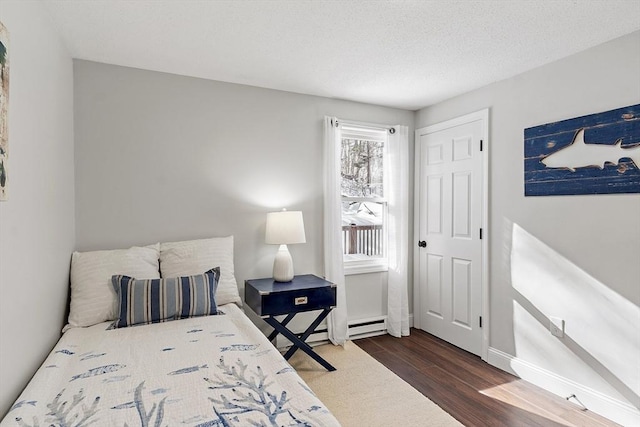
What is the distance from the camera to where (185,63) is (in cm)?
274

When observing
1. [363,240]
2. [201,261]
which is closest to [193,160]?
[201,261]

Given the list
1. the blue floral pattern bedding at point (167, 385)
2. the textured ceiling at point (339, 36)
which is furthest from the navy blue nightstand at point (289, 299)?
the textured ceiling at point (339, 36)

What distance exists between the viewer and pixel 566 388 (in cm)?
255

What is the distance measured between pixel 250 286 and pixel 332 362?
978 millimetres

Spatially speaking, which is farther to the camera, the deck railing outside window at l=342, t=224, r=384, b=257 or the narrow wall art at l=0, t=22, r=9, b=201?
the deck railing outside window at l=342, t=224, r=384, b=257

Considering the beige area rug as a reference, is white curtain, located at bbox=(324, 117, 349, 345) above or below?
above

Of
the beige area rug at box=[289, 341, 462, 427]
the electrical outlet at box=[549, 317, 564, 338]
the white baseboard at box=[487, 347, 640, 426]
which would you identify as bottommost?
the beige area rug at box=[289, 341, 462, 427]

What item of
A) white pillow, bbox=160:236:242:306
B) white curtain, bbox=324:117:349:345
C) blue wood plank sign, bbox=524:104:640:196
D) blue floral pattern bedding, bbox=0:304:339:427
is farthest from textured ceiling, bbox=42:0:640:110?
blue floral pattern bedding, bbox=0:304:339:427

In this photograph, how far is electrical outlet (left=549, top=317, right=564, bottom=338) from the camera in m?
2.58

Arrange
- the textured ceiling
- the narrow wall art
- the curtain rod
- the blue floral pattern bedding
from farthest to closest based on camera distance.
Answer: the curtain rod, the textured ceiling, the narrow wall art, the blue floral pattern bedding

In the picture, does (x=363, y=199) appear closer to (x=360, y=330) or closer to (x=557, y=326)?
(x=360, y=330)

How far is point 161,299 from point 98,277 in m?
0.46

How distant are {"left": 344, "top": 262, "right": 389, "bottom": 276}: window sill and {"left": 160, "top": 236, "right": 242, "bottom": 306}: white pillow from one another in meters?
1.30

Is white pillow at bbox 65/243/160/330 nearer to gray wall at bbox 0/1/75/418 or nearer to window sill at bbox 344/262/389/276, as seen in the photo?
gray wall at bbox 0/1/75/418
